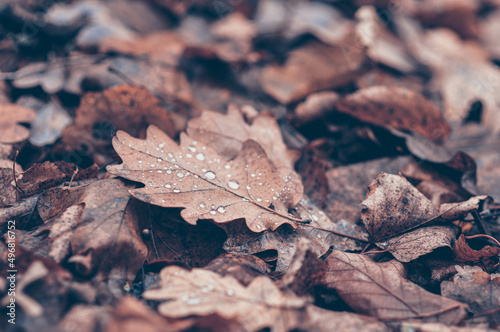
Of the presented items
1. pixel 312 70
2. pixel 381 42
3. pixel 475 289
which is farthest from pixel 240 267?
pixel 381 42

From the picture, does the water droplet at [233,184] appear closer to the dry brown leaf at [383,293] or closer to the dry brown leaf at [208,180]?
the dry brown leaf at [208,180]

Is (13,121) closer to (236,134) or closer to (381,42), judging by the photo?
(236,134)

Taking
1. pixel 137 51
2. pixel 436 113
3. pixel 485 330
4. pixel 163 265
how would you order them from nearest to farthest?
1. pixel 485 330
2. pixel 163 265
3. pixel 436 113
4. pixel 137 51

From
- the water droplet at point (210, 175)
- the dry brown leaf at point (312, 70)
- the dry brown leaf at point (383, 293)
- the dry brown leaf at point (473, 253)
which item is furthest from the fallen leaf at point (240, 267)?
the dry brown leaf at point (312, 70)

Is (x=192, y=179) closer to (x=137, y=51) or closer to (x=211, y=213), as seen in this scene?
(x=211, y=213)

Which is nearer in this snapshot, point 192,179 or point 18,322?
point 18,322

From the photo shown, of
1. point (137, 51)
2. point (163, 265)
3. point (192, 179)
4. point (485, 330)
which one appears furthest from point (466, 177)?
point (137, 51)
